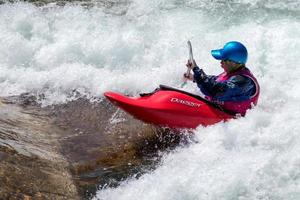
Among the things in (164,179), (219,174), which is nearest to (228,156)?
(219,174)

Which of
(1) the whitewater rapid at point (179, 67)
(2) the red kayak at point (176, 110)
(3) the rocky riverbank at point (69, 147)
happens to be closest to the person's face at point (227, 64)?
(2) the red kayak at point (176, 110)

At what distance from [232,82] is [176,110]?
75 centimetres

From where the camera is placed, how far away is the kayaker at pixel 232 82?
5953 millimetres

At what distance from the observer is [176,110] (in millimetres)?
6047

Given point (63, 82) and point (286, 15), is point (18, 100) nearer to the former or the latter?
point (63, 82)

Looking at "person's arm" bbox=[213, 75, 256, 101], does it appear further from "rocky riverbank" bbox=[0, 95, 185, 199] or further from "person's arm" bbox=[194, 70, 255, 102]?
"rocky riverbank" bbox=[0, 95, 185, 199]

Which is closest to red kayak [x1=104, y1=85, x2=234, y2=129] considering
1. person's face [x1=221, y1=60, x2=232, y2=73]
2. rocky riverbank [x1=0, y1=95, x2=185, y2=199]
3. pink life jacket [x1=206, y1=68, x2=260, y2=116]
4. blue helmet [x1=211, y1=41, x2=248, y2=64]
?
pink life jacket [x1=206, y1=68, x2=260, y2=116]

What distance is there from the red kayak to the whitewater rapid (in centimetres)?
15

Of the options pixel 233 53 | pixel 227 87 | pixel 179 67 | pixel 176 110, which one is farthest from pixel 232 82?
pixel 179 67

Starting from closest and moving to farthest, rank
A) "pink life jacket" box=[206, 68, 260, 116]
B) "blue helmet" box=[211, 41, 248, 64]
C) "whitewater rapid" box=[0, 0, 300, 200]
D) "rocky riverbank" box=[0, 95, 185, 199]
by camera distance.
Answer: "rocky riverbank" box=[0, 95, 185, 199] → "whitewater rapid" box=[0, 0, 300, 200] → "blue helmet" box=[211, 41, 248, 64] → "pink life jacket" box=[206, 68, 260, 116]

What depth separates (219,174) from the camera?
492 centimetres

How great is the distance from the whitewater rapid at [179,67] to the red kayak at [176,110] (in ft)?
0.49

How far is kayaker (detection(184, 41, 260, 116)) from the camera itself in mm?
5953

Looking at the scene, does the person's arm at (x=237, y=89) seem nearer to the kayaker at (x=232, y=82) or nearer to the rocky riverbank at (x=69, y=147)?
the kayaker at (x=232, y=82)
